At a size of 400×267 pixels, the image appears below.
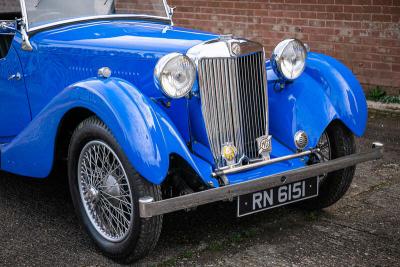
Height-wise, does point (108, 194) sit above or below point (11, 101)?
below

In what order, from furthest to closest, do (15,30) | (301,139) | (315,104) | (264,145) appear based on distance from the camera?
(15,30) → (315,104) → (301,139) → (264,145)

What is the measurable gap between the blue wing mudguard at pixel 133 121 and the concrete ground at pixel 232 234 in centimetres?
59

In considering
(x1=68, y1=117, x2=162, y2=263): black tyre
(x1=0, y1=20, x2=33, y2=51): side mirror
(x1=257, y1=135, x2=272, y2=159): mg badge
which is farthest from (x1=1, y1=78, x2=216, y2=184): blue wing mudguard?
(x1=0, y1=20, x2=33, y2=51): side mirror

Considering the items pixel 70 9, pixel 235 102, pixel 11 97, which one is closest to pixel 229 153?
pixel 235 102

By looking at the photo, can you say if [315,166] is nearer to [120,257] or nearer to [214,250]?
[214,250]

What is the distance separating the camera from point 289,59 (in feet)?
13.4

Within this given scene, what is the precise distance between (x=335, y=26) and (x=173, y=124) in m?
4.63

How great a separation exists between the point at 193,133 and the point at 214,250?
71 centimetres

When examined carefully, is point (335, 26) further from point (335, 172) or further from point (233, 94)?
point (233, 94)

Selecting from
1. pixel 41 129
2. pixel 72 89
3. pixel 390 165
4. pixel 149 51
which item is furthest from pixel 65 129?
pixel 390 165

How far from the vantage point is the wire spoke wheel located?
3.67 metres

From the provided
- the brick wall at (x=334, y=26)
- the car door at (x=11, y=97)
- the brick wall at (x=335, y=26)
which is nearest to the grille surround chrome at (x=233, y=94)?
the car door at (x=11, y=97)

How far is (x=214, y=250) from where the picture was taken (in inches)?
152

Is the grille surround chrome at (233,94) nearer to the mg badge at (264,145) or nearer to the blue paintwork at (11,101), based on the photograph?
the mg badge at (264,145)
